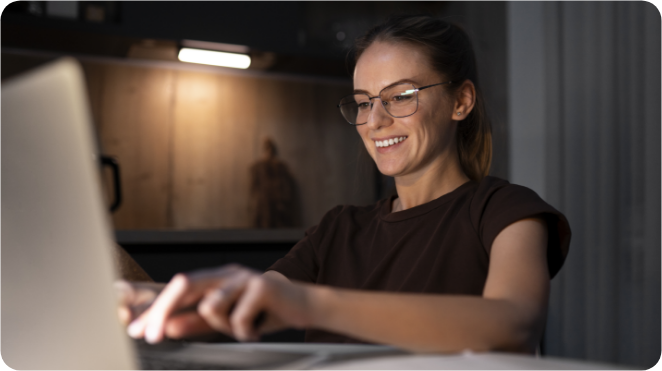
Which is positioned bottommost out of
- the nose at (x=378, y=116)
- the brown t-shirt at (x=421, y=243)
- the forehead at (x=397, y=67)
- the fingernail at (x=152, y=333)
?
the brown t-shirt at (x=421, y=243)

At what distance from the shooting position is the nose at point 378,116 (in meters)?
1.04

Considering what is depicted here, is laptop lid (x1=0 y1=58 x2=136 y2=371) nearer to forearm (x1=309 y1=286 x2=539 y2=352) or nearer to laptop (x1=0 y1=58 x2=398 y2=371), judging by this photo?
laptop (x1=0 y1=58 x2=398 y2=371)

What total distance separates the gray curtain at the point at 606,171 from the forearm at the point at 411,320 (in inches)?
51.9

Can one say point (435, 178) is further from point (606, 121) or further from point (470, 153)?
point (606, 121)

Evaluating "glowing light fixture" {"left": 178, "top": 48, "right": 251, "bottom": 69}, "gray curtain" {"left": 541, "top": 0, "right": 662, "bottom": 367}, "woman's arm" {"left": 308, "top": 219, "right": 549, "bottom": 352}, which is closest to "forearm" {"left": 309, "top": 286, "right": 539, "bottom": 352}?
"woman's arm" {"left": 308, "top": 219, "right": 549, "bottom": 352}

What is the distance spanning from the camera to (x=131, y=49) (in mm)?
2441

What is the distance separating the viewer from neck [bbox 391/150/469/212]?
3.54 ft

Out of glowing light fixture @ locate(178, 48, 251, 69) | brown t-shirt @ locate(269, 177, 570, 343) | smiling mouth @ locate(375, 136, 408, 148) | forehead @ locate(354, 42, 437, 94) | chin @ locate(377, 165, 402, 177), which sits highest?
glowing light fixture @ locate(178, 48, 251, 69)

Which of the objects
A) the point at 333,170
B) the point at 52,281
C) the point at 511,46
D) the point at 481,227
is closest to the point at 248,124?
the point at 333,170

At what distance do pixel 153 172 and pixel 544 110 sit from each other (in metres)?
1.88

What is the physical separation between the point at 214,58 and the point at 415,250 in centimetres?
189

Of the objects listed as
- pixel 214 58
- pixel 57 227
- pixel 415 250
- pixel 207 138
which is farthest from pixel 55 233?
pixel 207 138

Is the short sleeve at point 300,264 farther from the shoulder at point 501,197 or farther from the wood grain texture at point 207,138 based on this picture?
the wood grain texture at point 207,138

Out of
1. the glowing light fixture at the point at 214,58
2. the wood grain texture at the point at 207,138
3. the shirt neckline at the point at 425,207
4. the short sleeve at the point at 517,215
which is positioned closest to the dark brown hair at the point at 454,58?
the shirt neckline at the point at 425,207
